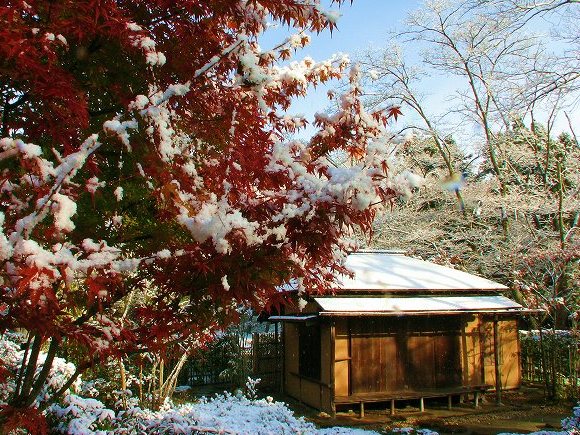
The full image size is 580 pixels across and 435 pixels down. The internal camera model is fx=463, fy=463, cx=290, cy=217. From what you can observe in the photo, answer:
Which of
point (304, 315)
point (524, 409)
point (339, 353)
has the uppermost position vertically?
point (304, 315)

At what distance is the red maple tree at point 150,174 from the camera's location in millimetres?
2258

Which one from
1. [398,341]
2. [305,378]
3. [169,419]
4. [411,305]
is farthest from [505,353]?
[169,419]

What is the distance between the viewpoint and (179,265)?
2.94 metres

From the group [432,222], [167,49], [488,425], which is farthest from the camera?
[432,222]

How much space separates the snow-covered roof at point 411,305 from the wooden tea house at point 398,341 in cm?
3

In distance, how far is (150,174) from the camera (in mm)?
2762

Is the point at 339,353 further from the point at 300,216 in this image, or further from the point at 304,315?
the point at 300,216

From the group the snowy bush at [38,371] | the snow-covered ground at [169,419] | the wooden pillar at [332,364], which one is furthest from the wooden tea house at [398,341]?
the snowy bush at [38,371]

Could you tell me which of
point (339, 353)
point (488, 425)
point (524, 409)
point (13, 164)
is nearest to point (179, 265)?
point (13, 164)

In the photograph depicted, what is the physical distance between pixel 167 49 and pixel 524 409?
13063mm

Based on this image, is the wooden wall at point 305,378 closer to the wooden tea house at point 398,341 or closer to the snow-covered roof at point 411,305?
the wooden tea house at point 398,341

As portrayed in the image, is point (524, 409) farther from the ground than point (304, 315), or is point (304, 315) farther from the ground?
point (304, 315)

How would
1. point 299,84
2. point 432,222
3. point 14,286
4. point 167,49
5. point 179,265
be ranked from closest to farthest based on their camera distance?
point 14,286, point 179,265, point 167,49, point 299,84, point 432,222

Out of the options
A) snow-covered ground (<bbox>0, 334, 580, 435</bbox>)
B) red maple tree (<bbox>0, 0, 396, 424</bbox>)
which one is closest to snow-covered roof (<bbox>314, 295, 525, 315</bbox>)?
snow-covered ground (<bbox>0, 334, 580, 435</bbox>)
